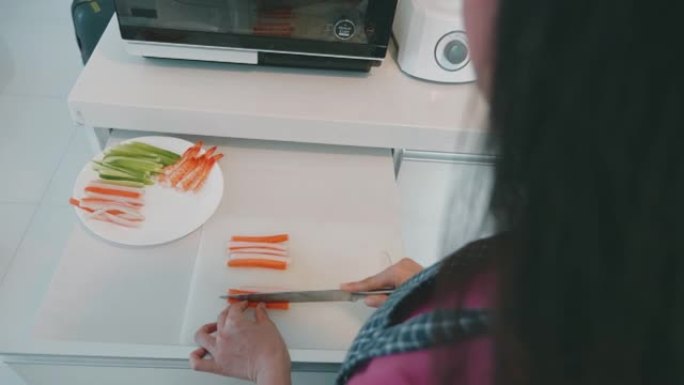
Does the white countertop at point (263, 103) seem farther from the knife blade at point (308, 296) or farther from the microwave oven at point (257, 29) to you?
the knife blade at point (308, 296)

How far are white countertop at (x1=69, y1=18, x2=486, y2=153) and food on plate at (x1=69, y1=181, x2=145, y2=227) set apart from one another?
0.11 metres

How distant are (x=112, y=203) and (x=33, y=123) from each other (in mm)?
1404

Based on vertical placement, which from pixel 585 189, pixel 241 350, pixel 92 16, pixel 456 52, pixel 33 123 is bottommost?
pixel 33 123

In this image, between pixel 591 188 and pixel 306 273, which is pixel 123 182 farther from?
pixel 591 188

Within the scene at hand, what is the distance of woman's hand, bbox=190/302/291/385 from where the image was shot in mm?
605

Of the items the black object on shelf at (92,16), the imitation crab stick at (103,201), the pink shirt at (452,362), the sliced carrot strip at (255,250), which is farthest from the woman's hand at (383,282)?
the black object on shelf at (92,16)

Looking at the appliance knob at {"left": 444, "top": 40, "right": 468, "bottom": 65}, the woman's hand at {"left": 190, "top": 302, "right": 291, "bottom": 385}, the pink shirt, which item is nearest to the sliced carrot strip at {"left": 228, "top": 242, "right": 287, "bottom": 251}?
the woman's hand at {"left": 190, "top": 302, "right": 291, "bottom": 385}

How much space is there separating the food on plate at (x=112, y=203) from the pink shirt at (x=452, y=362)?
17.3 inches

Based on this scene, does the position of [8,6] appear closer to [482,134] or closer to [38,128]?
[38,128]

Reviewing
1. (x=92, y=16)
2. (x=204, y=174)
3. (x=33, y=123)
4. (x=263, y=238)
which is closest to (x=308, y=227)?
(x=263, y=238)

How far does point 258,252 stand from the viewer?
0.71m

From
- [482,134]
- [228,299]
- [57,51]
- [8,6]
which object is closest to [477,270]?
[482,134]

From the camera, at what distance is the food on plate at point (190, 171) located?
2.52ft

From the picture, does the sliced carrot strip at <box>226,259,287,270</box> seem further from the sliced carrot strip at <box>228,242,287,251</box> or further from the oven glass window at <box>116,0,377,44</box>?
the oven glass window at <box>116,0,377,44</box>
